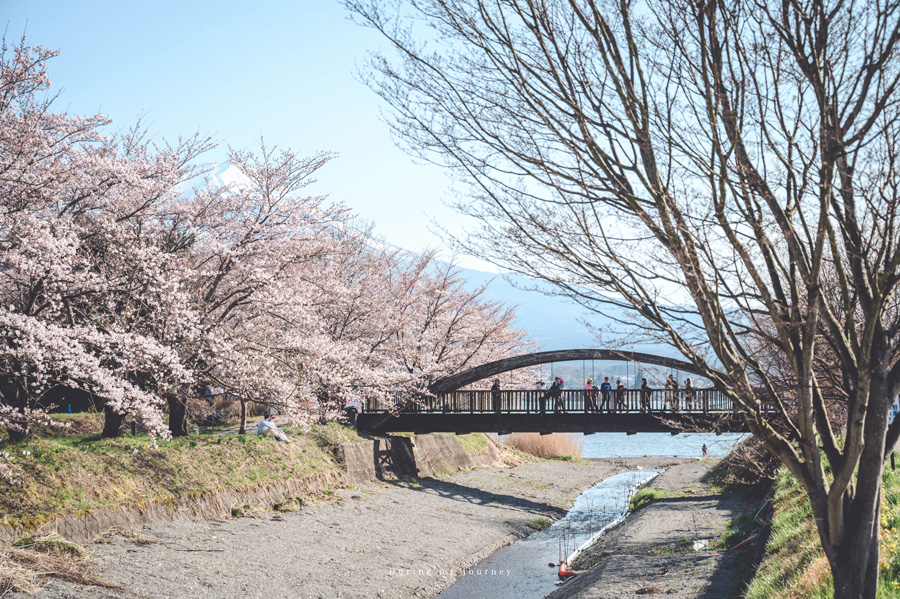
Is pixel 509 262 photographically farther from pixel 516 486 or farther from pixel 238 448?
pixel 516 486

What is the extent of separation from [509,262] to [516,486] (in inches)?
887

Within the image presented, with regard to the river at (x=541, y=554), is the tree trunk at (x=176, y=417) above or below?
above

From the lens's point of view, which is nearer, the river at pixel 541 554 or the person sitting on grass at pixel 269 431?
the river at pixel 541 554

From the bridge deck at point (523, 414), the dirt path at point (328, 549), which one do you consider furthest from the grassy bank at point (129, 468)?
the bridge deck at point (523, 414)

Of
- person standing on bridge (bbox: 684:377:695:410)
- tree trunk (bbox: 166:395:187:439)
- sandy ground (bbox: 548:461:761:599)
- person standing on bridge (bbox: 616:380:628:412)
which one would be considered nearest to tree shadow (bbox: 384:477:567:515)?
sandy ground (bbox: 548:461:761:599)

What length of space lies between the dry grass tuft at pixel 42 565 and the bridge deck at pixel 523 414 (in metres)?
14.4

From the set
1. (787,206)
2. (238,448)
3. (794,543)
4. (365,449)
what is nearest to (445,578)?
(238,448)

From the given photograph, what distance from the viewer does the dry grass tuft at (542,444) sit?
1496 inches

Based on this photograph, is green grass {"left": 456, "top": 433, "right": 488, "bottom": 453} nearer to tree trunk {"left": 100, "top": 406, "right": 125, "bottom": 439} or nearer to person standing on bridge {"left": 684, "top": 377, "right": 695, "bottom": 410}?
person standing on bridge {"left": 684, "top": 377, "right": 695, "bottom": 410}

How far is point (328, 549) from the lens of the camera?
14.4m

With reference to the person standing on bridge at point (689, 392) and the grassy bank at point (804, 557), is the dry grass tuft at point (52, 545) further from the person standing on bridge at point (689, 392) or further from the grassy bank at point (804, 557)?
the grassy bank at point (804, 557)

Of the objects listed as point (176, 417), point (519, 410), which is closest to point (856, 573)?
point (176, 417)

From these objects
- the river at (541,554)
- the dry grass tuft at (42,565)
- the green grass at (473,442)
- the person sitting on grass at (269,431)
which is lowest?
the river at (541,554)

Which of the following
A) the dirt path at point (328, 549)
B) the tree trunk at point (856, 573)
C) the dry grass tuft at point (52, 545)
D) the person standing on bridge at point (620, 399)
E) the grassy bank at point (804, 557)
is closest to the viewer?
the tree trunk at point (856, 573)
